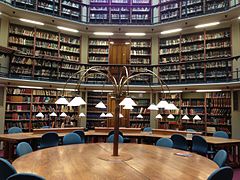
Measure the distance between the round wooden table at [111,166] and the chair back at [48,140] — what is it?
1641mm

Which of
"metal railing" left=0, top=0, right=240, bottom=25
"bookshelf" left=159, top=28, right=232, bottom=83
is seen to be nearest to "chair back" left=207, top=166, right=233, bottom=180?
"bookshelf" left=159, top=28, right=232, bottom=83

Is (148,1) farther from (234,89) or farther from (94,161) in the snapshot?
(94,161)

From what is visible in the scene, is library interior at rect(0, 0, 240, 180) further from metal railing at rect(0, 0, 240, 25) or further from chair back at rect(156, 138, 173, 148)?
chair back at rect(156, 138, 173, 148)

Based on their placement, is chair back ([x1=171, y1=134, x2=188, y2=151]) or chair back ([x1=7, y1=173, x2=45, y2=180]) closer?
chair back ([x1=7, y1=173, x2=45, y2=180])

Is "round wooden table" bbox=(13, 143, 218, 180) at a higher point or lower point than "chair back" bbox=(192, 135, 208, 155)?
Answer: higher

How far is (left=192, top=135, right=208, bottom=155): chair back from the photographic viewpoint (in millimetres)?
5145

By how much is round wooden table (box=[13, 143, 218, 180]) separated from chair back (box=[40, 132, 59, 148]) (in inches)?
64.6

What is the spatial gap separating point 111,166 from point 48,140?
2834mm

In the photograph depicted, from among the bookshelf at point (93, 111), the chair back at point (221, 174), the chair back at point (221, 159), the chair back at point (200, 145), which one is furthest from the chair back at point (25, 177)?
the bookshelf at point (93, 111)

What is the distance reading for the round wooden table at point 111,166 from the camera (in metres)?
2.49

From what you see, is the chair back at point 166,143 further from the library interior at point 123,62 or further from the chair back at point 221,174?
the chair back at point 221,174

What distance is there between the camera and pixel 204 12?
9.30 m

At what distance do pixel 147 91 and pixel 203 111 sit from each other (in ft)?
7.68

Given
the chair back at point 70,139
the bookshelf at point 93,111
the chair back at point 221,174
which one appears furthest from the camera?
the bookshelf at point 93,111
